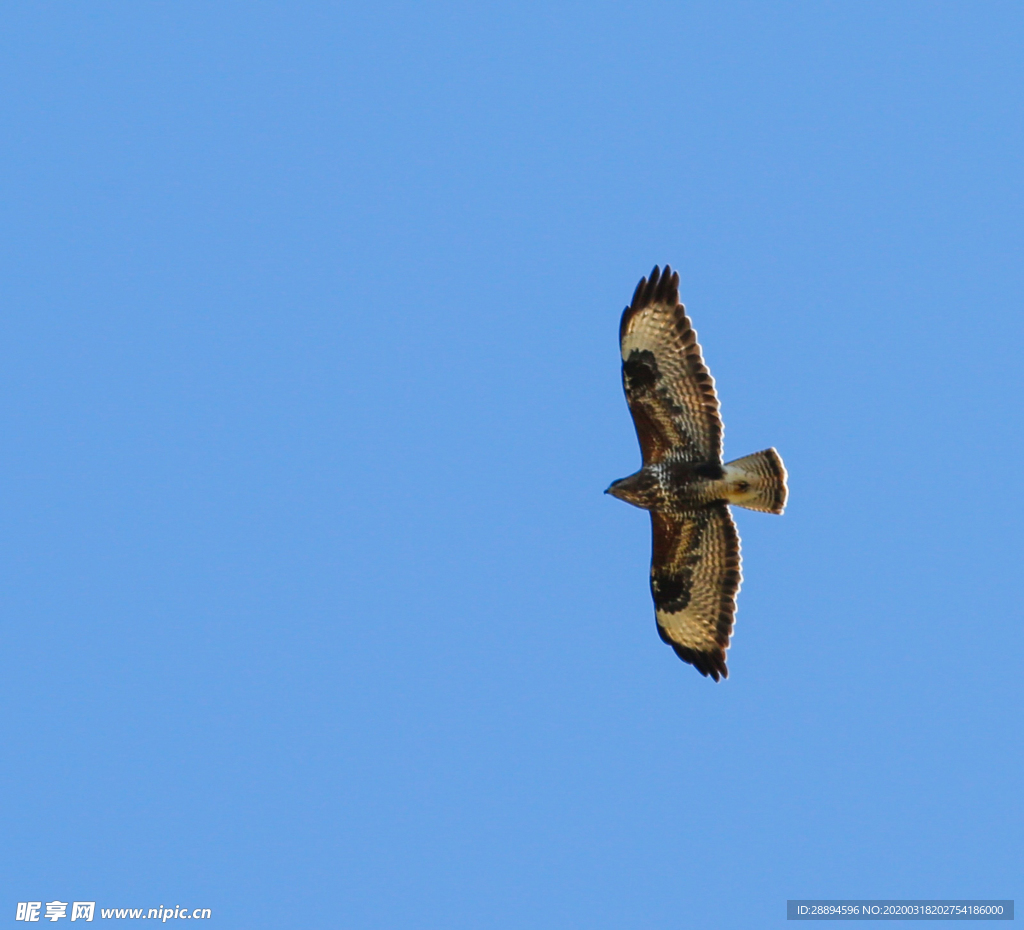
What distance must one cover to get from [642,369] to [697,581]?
228 centimetres

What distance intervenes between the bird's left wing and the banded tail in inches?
15.3

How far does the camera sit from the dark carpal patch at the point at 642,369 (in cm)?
1416

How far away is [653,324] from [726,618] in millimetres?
3028

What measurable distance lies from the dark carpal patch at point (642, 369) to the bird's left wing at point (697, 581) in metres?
1.26

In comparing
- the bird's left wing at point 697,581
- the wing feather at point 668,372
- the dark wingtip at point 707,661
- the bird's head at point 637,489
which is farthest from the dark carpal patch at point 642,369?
the dark wingtip at point 707,661

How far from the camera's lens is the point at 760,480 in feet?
46.2

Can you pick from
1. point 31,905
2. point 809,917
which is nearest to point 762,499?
point 809,917

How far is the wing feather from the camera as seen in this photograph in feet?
46.2

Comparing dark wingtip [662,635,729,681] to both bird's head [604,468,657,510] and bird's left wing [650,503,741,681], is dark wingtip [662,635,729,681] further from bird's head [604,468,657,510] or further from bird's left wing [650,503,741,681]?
bird's head [604,468,657,510]

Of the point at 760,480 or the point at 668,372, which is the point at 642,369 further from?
the point at 760,480

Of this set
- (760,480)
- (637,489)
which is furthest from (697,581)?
(760,480)

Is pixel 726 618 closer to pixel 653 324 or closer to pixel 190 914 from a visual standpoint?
pixel 653 324

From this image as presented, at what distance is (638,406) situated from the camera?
14266mm

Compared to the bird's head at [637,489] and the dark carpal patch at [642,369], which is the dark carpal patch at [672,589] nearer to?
the bird's head at [637,489]
